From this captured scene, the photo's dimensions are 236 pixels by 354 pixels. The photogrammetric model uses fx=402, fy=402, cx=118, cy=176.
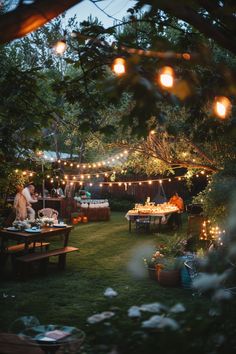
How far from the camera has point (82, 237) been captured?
41.9 feet

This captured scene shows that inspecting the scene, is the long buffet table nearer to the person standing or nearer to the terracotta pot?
the terracotta pot

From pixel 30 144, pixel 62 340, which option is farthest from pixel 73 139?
pixel 62 340

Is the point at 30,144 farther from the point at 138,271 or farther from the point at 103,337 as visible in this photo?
the point at 138,271

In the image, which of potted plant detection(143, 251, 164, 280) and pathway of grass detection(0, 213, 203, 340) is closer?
pathway of grass detection(0, 213, 203, 340)

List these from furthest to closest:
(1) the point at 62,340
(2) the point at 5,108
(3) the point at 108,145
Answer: (3) the point at 108,145, (2) the point at 5,108, (1) the point at 62,340

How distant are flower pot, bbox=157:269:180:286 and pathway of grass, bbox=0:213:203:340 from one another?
0.17m

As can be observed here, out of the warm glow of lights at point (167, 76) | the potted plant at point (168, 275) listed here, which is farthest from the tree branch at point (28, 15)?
the potted plant at point (168, 275)

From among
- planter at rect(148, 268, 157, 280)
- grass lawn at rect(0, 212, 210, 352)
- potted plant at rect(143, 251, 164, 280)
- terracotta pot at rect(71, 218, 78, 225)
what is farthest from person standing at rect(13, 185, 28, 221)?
planter at rect(148, 268, 157, 280)

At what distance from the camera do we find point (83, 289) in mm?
7250

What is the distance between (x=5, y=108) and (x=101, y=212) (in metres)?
12.9

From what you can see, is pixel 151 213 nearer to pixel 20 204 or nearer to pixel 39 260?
pixel 20 204

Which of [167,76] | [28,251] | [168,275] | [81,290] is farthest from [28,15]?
[28,251]

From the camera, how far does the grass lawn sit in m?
5.96

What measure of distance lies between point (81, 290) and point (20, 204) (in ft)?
16.9
